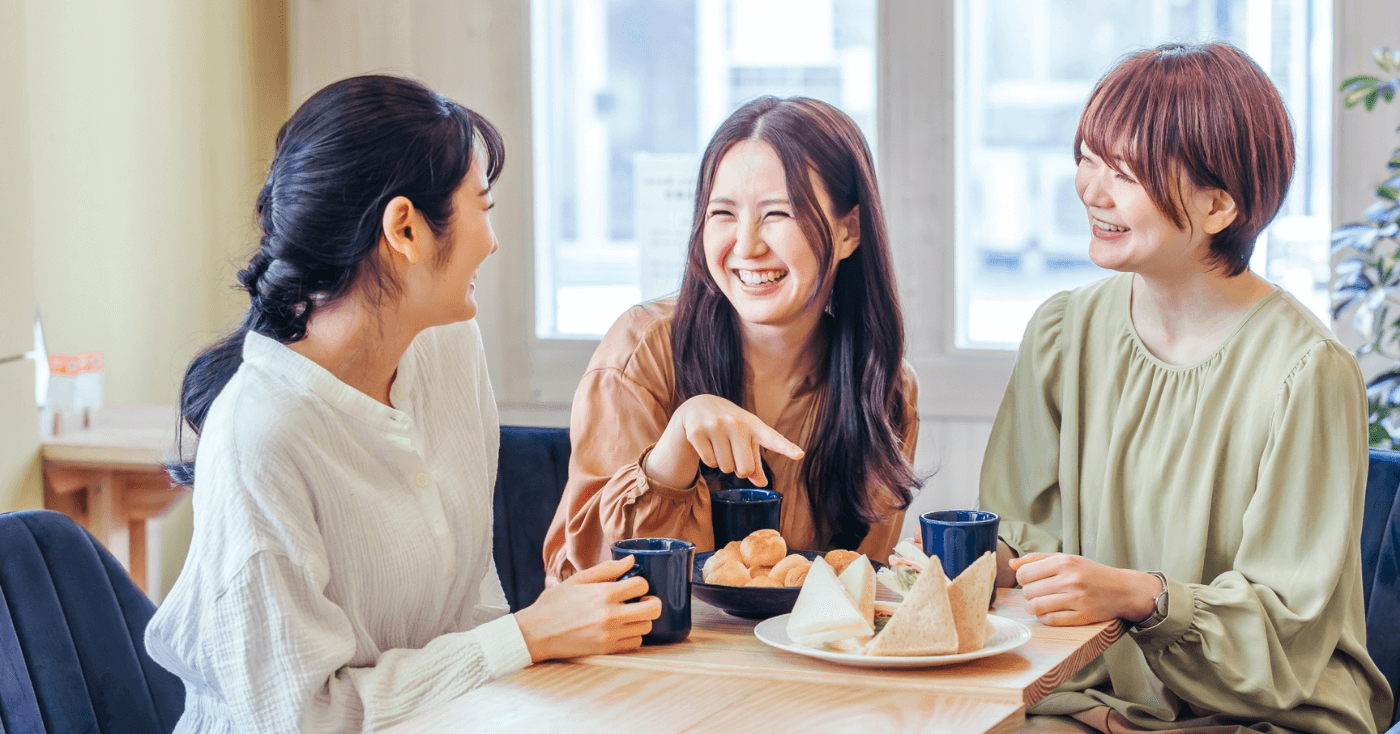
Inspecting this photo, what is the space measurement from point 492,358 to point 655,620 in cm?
239

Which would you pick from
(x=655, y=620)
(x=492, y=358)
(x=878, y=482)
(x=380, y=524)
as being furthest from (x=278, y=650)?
(x=492, y=358)

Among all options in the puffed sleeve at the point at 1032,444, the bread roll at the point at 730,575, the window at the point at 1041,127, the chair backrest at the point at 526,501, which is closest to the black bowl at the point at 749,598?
the bread roll at the point at 730,575

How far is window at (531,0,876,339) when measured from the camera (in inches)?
131

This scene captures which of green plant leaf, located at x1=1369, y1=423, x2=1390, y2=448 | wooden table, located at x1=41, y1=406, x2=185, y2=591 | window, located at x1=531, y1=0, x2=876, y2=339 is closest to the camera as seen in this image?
green plant leaf, located at x1=1369, y1=423, x2=1390, y2=448

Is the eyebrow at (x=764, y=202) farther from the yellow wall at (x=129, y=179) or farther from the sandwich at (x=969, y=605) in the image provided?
the yellow wall at (x=129, y=179)

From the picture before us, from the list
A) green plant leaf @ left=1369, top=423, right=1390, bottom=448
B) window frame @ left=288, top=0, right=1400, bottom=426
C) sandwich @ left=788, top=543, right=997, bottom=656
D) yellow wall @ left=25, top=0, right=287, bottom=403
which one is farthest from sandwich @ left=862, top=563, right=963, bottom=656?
window frame @ left=288, top=0, right=1400, bottom=426

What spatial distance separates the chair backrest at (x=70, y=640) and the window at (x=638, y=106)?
2074mm

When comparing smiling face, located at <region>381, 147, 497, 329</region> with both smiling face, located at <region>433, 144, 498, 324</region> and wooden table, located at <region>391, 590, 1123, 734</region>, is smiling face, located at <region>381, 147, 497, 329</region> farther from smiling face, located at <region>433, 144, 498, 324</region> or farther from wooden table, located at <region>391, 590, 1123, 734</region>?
wooden table, located at <region>391, 590, 1123, 734</region>

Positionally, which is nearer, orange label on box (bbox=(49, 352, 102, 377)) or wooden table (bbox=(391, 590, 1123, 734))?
wooden table (bbox=(391, 590, 1123, 734))

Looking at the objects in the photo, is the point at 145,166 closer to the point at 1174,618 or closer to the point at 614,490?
the point at 614,490

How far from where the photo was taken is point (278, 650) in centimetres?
111

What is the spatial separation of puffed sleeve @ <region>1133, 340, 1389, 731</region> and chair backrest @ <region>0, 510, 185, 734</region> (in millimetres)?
1119

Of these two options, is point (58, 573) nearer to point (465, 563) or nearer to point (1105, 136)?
point (465, 563)

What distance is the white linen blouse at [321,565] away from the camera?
43.9 inches
